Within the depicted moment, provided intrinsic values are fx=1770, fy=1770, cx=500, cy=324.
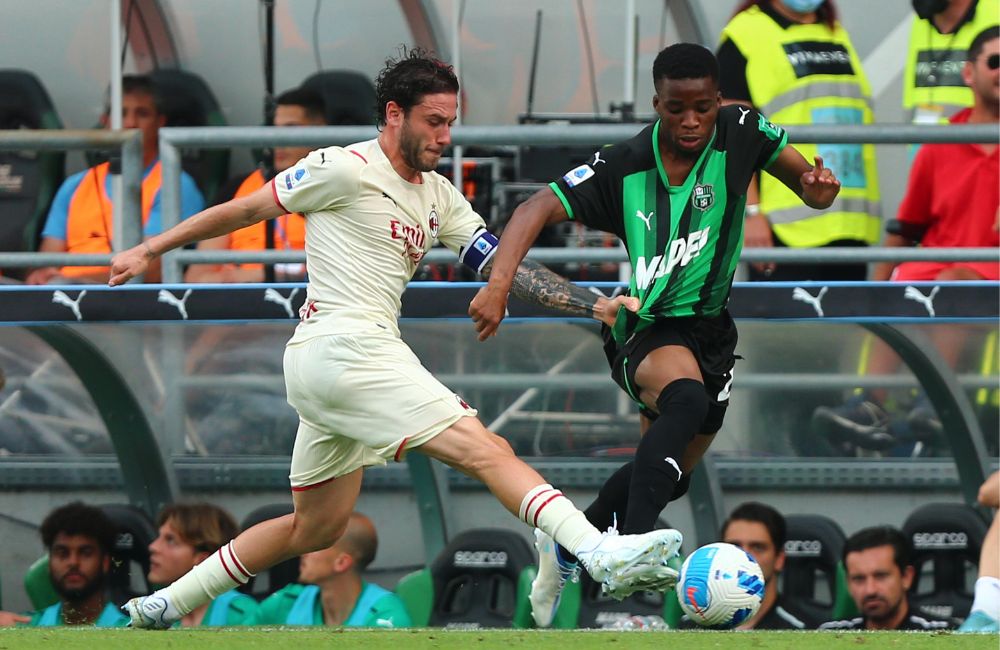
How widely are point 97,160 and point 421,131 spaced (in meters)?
2.82

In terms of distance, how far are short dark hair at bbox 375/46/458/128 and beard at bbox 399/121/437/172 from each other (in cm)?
9

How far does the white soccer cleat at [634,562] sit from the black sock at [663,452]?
1.01ft

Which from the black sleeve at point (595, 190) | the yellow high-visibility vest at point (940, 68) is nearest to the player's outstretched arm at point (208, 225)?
the black sleeve at point (595, 190)

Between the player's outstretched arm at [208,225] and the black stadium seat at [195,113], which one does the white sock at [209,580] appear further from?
the black stadium seat at [195,113]

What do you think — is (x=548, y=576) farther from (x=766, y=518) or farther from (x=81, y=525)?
(x=81, y=525)

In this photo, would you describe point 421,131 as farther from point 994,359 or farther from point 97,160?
point 994,359

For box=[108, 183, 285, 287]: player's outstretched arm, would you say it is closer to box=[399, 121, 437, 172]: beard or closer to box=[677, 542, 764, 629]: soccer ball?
box=[399, 121, 437, 172]: beard

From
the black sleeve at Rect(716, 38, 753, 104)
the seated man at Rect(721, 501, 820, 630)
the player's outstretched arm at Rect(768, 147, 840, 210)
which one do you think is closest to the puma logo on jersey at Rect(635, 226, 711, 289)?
the player's outstretched arm at Rect(768, 147, 840, 210)

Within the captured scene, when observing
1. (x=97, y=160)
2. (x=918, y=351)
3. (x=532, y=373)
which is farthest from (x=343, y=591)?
(x=918, y=351)

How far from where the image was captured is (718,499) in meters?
9.08

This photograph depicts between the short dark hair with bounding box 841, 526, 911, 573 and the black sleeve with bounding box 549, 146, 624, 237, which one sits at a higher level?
the black sleeve with bounding box 549, 146, 624, 237

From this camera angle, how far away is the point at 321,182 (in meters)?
6.23

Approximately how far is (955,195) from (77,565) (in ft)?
15.7

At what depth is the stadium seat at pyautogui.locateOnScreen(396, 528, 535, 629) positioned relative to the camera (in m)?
8.97
